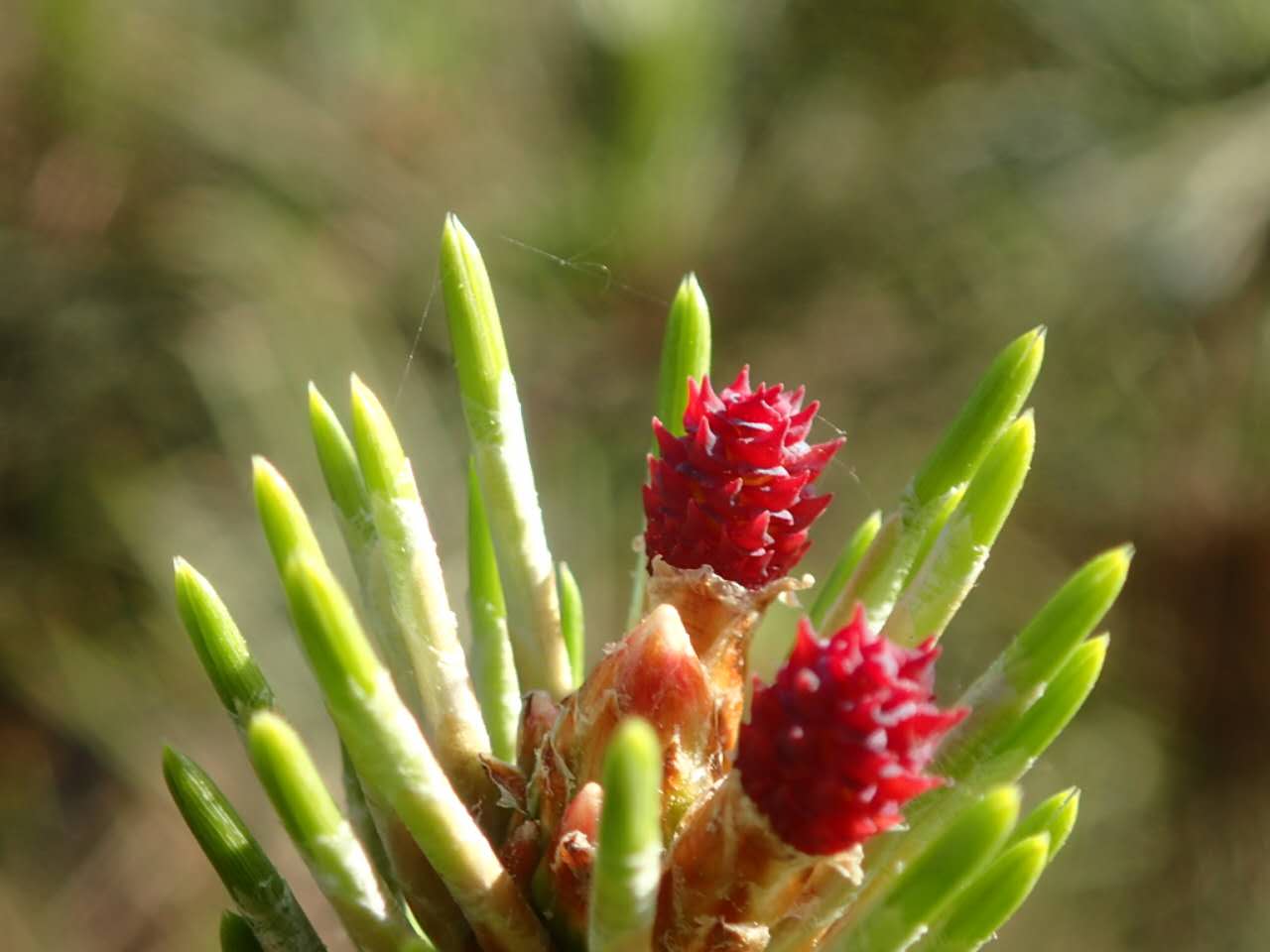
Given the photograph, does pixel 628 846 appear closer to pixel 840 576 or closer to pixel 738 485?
pixel 738 485

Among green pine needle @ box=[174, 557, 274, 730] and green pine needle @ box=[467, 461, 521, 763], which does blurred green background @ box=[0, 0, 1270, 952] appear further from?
green pine needle @ box=[174, 557, 274, 730]

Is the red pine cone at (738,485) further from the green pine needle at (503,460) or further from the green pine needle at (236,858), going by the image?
the green pine needle at (236,858)

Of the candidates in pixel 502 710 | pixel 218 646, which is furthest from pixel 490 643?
pixel 218 646

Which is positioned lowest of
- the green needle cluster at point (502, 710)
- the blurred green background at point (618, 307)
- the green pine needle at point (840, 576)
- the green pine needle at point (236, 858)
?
the green pine needle at point (236, 858)

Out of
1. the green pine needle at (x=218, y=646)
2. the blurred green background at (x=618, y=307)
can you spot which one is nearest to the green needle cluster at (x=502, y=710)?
the green pine needle at (x=218, y=646)

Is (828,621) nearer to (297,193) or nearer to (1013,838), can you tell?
(1013,838)
